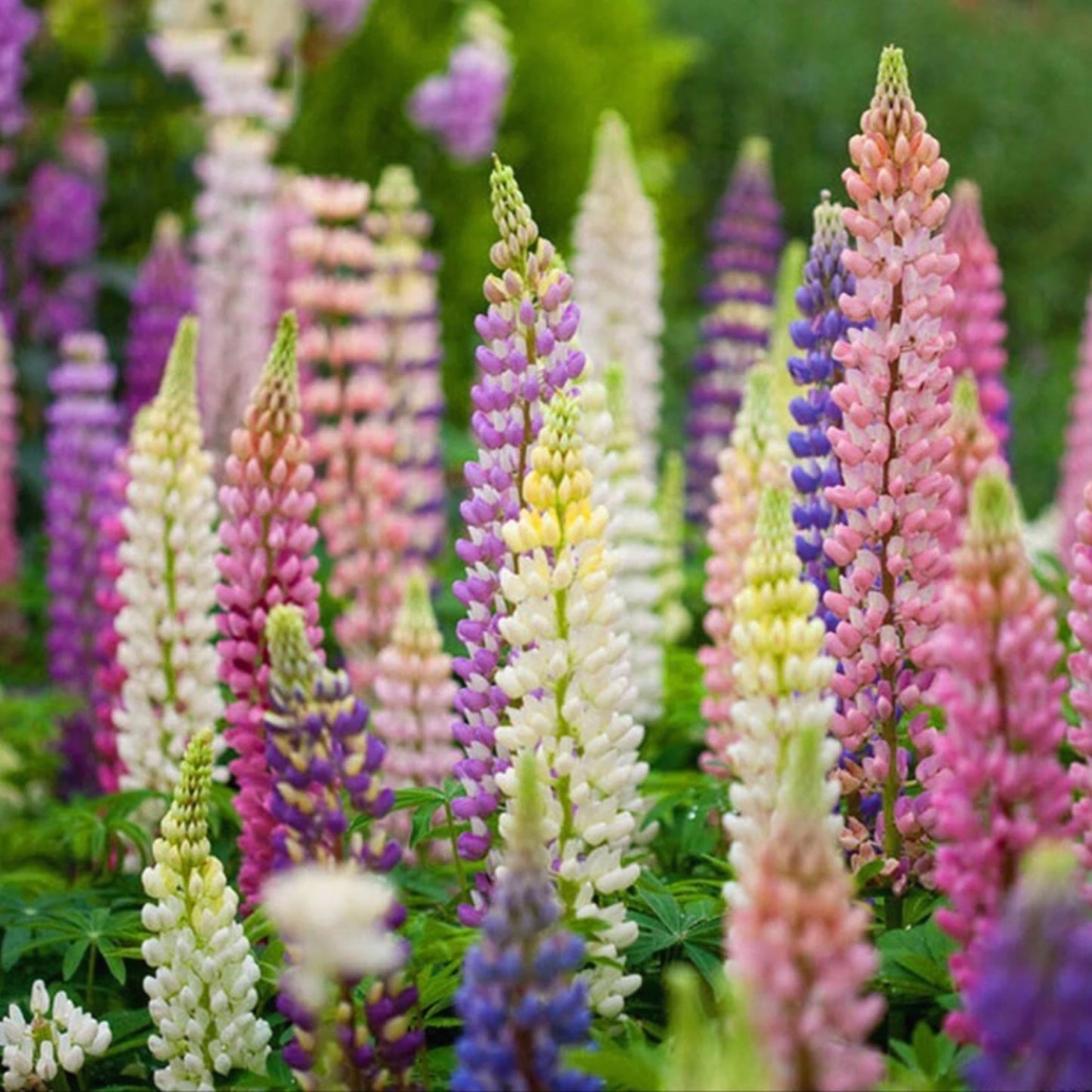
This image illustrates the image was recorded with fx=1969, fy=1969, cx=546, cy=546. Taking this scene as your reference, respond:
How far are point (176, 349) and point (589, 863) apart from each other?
1.40 m

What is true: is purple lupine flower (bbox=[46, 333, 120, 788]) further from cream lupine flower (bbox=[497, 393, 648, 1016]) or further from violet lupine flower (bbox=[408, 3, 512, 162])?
violet lupine flower (bbox=[408, 3, 512, 162])

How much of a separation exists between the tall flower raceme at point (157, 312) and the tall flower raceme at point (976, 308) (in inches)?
98.0

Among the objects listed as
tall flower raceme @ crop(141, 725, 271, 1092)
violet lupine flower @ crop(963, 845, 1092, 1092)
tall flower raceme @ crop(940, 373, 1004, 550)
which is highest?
tall flower raceme @ crop(940, 373, 1004, 550)

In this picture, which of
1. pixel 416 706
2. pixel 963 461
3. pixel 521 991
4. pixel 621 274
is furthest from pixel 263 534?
pixel 621 274

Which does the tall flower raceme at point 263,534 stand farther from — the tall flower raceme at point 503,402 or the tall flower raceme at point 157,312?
the tall flower raceme at point 157,312

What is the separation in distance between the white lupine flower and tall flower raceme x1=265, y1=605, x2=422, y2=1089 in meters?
0.53

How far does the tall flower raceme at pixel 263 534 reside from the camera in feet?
10.1

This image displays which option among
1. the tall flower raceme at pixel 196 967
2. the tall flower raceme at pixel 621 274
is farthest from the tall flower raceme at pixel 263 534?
A: the tall flower raceme at pixel 621 274

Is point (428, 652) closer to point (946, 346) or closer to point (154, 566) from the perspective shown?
point (154, 566)

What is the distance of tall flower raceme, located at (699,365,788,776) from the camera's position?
142 inches

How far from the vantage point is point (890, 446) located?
2775 mm

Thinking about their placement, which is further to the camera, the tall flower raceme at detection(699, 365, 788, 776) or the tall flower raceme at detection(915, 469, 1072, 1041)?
the tall flower raceme at detection(699, 365, 788, 776)

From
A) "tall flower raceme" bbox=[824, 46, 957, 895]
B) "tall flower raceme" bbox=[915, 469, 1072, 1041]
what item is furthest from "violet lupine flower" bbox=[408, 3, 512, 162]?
"tall flower raceme" bbox=[915, 469, 1072, 1041]

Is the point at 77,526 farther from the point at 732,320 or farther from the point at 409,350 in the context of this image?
the point at 732,320
